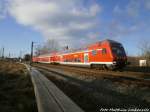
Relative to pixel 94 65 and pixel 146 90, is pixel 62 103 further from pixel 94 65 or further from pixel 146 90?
pixel 94 65

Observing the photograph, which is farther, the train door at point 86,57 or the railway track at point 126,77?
the train door at point 86,57

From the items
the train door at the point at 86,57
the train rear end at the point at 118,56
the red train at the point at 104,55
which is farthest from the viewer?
the train door at the point at 86,57

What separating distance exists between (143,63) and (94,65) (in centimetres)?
1536

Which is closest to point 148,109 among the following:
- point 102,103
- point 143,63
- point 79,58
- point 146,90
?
point 102,103

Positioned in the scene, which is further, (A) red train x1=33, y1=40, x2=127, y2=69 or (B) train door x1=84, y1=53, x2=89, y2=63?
(B) train door x1=84, y1=53, x2=89, y2=63

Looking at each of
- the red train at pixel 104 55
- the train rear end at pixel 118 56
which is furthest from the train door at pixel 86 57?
the train rear end at pixel 118 56

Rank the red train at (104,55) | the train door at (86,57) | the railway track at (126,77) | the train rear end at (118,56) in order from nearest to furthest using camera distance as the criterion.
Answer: the railway track at (126,77) < the train rear end at (118,56) < the red train at (104,55) < the train door at (86,57)

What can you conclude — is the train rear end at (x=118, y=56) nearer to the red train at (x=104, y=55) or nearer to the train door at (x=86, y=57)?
the red train at (x=104, y=55)

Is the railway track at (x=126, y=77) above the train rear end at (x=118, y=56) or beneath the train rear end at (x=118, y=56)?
beneath

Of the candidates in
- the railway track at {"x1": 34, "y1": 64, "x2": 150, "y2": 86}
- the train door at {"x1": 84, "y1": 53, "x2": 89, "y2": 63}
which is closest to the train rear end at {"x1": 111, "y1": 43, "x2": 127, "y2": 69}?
the railway track at {"x1": 34, "y1": 64, "x2": 150, "y2": 86}

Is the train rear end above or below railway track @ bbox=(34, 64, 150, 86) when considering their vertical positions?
above

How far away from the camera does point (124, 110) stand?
7691mm

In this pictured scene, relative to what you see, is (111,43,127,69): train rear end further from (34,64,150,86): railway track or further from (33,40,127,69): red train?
(34,64,150,86): railway track

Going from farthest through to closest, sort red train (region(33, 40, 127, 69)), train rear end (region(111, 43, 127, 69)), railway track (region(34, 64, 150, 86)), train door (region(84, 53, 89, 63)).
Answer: train door (region(84, 53, 89, 63)), red train (region(33, 40, 127, 69)), train rear end (region(111, 43, 127, 69)), railway track (region(34, 64, 150, 86))
